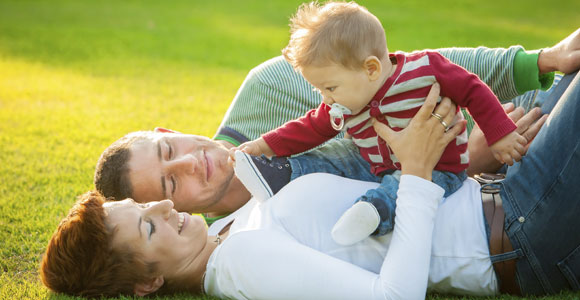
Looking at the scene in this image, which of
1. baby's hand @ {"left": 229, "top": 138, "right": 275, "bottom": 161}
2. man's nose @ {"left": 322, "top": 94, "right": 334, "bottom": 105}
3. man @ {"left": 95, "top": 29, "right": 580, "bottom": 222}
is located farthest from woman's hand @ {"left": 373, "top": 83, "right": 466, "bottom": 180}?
baby's hand @ {"left": 229, "top": 138, "right": 275, "bottom": 161}

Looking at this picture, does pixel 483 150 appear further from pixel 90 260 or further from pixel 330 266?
pixel 90 260

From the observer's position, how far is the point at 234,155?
2.83 metres

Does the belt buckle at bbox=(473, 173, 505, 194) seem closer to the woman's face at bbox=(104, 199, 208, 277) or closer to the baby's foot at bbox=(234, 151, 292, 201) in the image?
the baby's foot at bbox=(234, 151, 292, 201)

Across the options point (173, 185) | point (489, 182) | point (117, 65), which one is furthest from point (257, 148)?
point (117, 65)

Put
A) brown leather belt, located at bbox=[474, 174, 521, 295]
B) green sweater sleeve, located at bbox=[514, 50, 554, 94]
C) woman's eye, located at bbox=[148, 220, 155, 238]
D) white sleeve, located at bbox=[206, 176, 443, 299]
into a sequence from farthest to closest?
green sweater sleeve, located at bbox=[514, 50, 554, 94]
woman's eye, located at bbox=[148, 220, 155, 238]
brown leather belt, located at bbox=[474, 174, 521, 295]
white sleeve, located at bbox=[206, 176, 443, 299]

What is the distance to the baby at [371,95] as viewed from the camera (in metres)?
2.40

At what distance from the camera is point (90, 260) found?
255 centimetres

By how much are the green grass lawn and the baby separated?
2.56 ft

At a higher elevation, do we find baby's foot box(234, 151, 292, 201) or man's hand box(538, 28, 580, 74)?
man's hand box(538, 28, 580, 74)

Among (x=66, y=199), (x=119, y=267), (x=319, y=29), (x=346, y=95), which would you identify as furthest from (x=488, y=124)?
(x=66, y=199)

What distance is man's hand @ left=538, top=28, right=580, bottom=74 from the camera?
296 cm

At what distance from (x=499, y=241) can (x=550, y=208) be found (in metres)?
0.25

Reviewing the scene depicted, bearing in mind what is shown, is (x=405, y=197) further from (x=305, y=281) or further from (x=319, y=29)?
(x=319, y=29)

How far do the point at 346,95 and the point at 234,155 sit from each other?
0.66 metres
